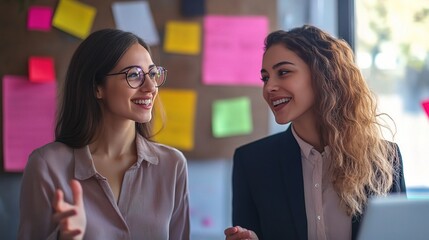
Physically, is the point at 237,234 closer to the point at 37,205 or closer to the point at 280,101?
the point at 280,101

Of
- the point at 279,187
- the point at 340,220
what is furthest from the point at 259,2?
the point at 340,220

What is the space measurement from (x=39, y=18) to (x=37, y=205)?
2.73 ft

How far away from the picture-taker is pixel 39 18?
2.02m

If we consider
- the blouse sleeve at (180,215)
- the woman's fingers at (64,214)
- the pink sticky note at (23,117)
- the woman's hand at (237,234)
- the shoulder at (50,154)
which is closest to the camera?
the woman's fingers at (64,214)

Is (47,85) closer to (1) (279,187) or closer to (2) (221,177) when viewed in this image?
(2) (221,177)

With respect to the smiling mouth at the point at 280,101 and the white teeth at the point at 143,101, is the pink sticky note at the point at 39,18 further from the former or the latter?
the smiling mouth at the point at 280,101

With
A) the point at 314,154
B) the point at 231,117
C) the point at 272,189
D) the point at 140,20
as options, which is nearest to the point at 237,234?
the point at 272,189

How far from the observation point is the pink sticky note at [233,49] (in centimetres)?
207

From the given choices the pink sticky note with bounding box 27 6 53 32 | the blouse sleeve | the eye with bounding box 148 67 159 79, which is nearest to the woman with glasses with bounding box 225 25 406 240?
the blouse sleeve

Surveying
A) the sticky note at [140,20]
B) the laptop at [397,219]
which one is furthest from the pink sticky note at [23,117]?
the laptop at [397,219]

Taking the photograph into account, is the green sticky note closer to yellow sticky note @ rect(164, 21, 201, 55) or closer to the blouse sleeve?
yellow sticky note @ rect(164, 21, 201, 55)

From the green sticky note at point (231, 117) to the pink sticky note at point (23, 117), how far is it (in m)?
0.59

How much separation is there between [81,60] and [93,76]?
0.19 ft

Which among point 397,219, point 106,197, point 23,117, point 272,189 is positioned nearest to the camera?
point 397,219
